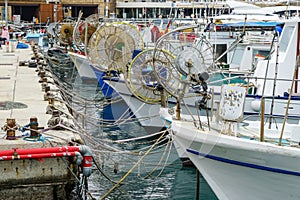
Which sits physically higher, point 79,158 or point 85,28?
point 85,28

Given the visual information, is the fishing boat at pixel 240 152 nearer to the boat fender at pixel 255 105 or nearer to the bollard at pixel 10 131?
the bollard at pixel 10 131

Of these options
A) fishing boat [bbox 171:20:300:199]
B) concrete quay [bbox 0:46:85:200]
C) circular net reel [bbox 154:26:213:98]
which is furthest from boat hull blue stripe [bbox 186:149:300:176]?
concrete quay [bbox 0:46:85:200]

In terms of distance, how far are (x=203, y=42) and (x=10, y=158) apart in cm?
678

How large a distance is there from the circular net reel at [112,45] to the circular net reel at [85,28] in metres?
3.39

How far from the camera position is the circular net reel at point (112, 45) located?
18062 millimetres

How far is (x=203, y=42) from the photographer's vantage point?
13.6m

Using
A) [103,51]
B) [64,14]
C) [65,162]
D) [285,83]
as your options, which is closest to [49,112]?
[65,162]

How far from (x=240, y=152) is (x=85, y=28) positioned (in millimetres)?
15613

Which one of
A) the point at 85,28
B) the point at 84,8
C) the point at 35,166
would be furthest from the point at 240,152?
the point at 84,8

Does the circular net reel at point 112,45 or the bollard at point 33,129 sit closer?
the bollard at point 33,129

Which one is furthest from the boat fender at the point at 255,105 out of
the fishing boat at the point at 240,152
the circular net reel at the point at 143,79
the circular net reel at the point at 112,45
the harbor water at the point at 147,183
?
the circular net reel at the point at 112,45

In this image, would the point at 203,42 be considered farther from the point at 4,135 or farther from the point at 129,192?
the point at 4,135

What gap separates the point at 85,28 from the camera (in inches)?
923

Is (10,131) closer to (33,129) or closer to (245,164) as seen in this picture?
(33,129)
